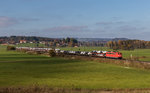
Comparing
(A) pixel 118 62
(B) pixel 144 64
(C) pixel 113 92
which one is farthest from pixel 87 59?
(C) pixel 113 92

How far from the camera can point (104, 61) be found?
250ft

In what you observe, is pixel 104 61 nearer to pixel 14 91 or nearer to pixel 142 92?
Answer: pixel 142 92

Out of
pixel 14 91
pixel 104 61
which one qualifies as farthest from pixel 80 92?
pixel 104 61

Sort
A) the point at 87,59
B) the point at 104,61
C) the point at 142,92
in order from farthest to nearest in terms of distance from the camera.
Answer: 1. the point at 87,59
2. the point at 104,61
3. the point at 142,92

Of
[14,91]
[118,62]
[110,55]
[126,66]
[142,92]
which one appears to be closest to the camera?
[14,91]

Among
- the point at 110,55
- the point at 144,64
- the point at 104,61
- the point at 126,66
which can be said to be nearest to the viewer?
the point at 144,64

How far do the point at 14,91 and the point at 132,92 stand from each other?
12901mm

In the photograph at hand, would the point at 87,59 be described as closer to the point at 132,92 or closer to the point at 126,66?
the point at 126,66

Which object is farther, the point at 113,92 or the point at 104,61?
the point at 104,61

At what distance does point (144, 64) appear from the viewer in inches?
2245

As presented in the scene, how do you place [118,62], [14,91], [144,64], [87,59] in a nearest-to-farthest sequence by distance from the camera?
1. [14,91]
2. [144,64]
3. [118,62]
4. [87,59]

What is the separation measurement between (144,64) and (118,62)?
11.7m

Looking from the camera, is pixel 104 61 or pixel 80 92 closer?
pixel 80 92

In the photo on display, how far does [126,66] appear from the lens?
6366 cm
